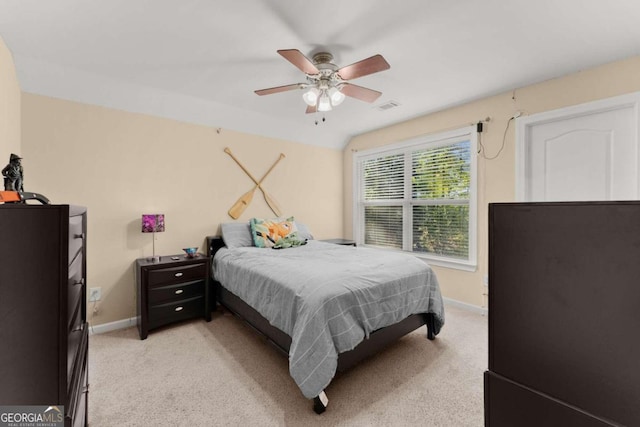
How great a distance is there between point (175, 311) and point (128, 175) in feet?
4.85

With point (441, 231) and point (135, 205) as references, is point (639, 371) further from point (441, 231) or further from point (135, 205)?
point (135, 205)

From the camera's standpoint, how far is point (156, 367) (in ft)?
6.87

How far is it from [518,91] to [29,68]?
4478mm

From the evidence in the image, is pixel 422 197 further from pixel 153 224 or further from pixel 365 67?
pixel 153 224

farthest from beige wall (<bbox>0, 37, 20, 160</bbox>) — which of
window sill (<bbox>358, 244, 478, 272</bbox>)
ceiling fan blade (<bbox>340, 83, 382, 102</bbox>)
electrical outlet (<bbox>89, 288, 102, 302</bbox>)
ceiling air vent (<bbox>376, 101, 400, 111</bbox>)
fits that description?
window sill (<bbox>358, 244, 478, 272</bbox>)

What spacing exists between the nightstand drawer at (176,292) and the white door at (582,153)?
11.4 ft

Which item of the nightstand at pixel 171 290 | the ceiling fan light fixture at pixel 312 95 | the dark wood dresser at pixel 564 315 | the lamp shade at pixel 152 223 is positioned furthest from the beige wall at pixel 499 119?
the lamp shade at pixel 152 223

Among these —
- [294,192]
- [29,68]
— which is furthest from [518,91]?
[29,68]

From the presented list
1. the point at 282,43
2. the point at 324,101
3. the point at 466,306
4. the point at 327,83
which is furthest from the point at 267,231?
the point at 466,306

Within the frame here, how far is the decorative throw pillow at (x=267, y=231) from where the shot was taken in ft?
10.8

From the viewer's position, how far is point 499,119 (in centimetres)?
296

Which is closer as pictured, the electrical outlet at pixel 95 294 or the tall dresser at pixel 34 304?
the tall dresser at pixel 34 304

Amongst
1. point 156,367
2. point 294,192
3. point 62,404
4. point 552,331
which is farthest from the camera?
point 294,192

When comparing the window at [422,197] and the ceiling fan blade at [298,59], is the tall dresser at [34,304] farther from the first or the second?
the window at [422,197]
